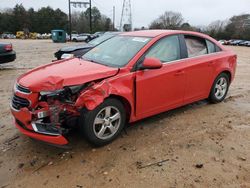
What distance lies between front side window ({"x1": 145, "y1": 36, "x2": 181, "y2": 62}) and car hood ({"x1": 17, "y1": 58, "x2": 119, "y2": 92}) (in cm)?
84

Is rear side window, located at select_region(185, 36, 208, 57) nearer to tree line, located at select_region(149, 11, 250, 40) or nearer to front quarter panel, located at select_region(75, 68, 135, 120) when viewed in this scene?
front quarter panel, located at select_region(75, 68, 135, 120)

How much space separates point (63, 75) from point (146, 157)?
1554 millimetres

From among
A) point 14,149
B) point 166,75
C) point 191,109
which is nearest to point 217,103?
point 191,109

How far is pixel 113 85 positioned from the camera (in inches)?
139

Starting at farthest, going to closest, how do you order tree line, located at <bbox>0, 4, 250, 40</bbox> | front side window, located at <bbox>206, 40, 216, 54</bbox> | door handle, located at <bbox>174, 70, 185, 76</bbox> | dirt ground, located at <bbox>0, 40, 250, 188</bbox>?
tree line, located at <bbox>0, 4, 250, 40</bbox>
front side window, located at <bbox>206, 40, 216, 54</bbox>
door handle, located at <bbox>174, 70, 185, 76</bbox>
dirt ground, located at <bbox>0, 40, 250, 188</bbox>

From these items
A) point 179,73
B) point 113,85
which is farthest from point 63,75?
point 179,73

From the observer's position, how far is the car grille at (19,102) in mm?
3330

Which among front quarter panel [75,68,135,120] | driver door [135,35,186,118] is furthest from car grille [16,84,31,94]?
driver door [135,35,186,118]

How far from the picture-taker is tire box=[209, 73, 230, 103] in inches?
208

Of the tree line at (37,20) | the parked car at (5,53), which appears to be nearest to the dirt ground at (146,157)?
the parked car at (5,53)

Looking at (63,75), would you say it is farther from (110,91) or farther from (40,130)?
(40,130)

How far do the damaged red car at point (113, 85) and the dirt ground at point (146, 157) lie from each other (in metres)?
0.30

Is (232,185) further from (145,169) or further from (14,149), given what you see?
(14,149)

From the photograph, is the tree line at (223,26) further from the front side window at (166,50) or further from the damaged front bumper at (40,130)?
the damaged front bumper at (40,130)
